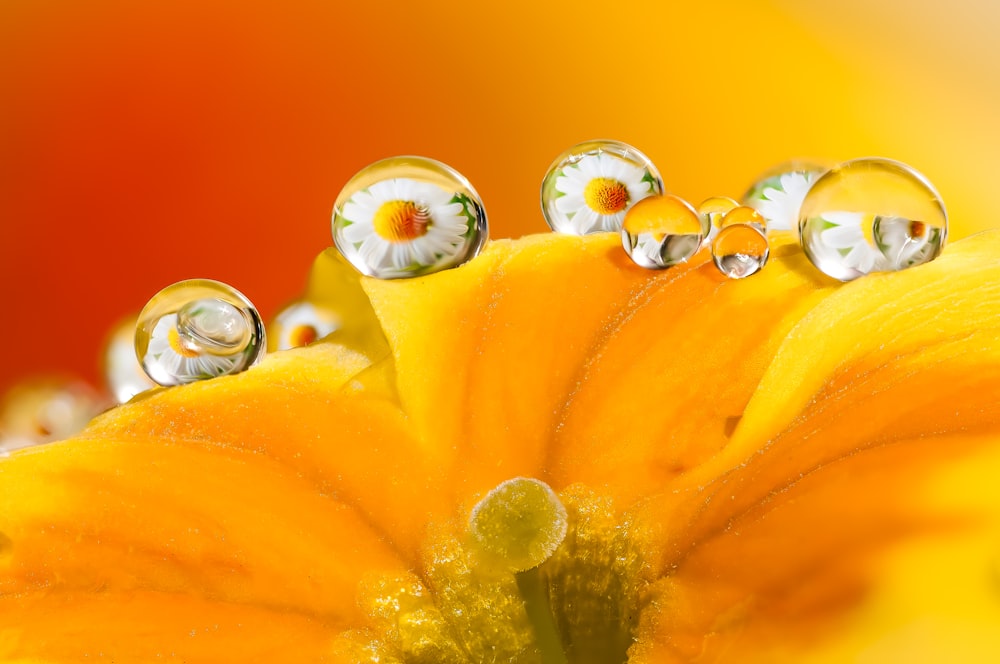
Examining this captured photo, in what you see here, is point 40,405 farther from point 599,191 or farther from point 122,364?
point 599,191

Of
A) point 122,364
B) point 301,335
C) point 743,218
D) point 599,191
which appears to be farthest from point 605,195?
point 122,364

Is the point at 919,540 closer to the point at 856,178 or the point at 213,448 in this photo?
the point at 856,178

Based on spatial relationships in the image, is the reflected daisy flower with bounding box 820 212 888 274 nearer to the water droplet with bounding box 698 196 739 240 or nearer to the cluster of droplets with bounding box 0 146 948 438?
the cluster of droplets with bounding box 0 146 948 438

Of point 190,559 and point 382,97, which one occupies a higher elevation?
point 382,97

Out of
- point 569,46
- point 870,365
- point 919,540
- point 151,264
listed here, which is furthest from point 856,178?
point 151,264

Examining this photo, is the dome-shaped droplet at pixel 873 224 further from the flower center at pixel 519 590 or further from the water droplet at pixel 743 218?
the flower center at pixel 519 590
